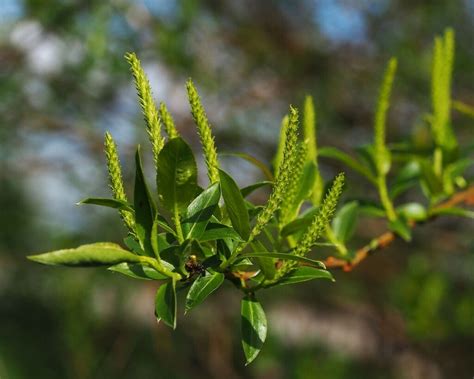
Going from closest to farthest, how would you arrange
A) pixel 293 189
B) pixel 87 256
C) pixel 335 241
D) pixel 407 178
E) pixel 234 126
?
pixel 87 256
pixel 293 189
pixel 335 241
pixel 407 178
pixel 234 126

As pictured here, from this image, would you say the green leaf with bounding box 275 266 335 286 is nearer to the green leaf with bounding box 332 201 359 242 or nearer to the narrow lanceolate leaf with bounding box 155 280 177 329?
the narrow lanceolate leaf with bounding box 155 280 177 329

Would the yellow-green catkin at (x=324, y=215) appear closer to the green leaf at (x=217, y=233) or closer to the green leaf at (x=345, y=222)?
the green leaf at (x=217, y=233)

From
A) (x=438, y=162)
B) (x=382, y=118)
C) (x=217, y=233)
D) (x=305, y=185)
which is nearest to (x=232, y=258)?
(x=217, y=233)

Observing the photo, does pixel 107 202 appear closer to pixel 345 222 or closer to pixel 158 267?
pixel 158 267

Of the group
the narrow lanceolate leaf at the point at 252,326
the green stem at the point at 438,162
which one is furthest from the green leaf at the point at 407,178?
the narrow lanceolate leaf at the point at 252,326

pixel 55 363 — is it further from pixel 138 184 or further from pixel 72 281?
pixel 138 184

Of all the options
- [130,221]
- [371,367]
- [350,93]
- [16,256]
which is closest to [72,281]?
[16,256]

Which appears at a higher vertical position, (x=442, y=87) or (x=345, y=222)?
(x=442, y=87)
